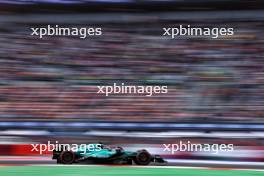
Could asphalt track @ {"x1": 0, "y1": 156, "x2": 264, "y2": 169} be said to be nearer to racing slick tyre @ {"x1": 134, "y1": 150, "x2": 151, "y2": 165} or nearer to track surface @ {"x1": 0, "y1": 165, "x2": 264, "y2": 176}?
racing slick tyre @ {"x1": 134, "y1": 150, "x2": 151, "y2": 165}

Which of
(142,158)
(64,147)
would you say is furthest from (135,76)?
(64,147)

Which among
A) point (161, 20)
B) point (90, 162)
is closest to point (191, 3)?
point (161, 20)

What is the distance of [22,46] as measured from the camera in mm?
9219

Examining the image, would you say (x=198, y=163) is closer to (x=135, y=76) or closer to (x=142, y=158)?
(x=142, y=158)

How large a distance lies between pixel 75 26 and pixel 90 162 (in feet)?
7.63

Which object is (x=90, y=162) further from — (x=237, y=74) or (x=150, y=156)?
(x=237, y=74)

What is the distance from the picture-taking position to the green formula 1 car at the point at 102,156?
7.68 meters

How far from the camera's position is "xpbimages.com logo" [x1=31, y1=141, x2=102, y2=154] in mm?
7801

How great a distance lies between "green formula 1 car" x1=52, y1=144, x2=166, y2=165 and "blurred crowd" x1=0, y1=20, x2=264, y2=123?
0.68 meters

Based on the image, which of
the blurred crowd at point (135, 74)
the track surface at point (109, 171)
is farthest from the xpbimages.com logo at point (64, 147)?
the blurred crowd at point (135, 74)

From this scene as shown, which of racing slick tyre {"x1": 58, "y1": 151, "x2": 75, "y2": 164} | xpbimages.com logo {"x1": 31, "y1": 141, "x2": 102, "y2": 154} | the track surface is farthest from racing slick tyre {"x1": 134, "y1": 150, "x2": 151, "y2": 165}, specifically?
racing slick tyre {"x1": 58, "y1": 151, "x2": 75, "y2": 164}

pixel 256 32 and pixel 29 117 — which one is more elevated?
pixel 256 32

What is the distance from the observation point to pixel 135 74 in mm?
8492

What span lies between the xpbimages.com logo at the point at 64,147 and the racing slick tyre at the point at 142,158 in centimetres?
59
